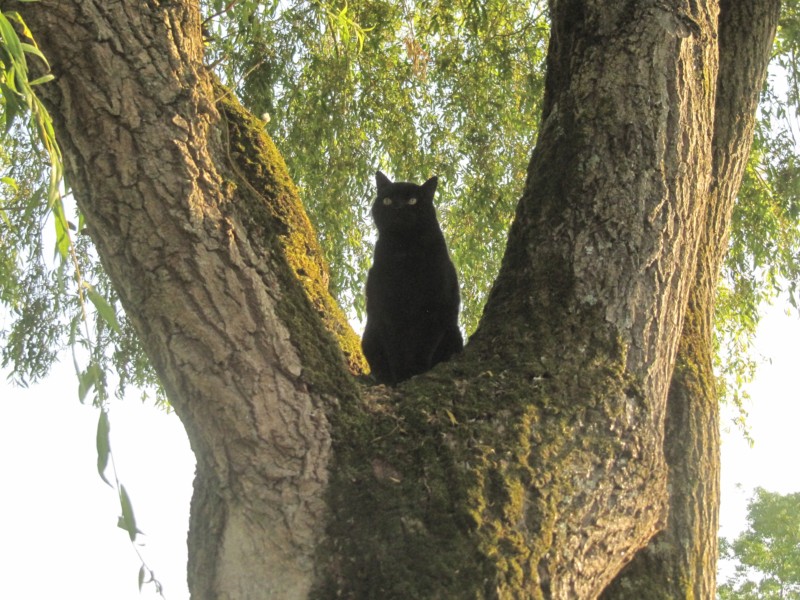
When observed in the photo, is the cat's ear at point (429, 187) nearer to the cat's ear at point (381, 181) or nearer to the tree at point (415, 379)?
the cat's ear at point (381, 181)

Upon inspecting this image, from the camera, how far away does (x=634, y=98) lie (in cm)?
241

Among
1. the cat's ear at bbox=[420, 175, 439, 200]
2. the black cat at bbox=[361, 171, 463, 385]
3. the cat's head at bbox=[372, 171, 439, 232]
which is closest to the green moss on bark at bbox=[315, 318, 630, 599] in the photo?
the black cat at bbox=[361, 171, 463, 385]

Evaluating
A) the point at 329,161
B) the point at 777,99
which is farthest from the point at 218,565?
the point at 777,99

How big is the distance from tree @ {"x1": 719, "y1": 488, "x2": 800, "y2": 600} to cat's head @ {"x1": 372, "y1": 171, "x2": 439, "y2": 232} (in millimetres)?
6237

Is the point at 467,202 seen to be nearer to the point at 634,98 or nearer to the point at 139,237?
the point at 634,98

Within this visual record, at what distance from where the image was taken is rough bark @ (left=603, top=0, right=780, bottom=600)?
7.18 ft

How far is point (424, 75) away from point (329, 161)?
0.79 meters

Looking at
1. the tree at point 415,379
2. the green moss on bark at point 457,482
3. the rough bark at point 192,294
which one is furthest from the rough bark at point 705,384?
the rough bark at point 192,294

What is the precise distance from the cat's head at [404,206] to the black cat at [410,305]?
1.2 inches

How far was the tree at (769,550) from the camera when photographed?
8125 mm

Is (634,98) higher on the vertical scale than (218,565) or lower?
higher

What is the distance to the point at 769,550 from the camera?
8.32 m

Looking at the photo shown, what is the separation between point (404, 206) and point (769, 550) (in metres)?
6.56

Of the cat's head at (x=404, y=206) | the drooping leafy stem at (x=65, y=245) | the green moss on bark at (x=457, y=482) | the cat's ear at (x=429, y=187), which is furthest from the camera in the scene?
the cat's ear at (x=429, y=187)
